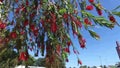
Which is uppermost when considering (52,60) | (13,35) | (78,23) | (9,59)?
(78,23)

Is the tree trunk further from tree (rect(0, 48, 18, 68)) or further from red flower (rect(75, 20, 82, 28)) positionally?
tree (rect(0, 48, 18, 68))

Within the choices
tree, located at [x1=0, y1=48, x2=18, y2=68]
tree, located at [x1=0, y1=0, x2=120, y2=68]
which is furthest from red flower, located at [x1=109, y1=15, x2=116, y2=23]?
tree, located at [x1=0, y1=48, x2=18, y2=68]

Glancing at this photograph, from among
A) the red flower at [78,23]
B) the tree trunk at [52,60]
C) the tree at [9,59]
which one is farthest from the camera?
the tree at [9,59]

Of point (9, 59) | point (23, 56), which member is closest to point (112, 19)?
point (23, 56)

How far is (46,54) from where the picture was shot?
4.33 metres

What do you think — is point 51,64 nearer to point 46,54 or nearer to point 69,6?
point 46,54

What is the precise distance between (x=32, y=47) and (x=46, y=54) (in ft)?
2.84

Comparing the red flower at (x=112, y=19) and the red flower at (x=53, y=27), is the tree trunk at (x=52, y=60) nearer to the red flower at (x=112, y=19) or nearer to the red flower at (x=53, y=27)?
the red flower at (x=53, y=27)

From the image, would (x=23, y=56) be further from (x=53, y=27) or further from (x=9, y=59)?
(x=9, y=59)

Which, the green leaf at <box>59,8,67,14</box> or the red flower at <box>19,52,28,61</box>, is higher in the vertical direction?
the green leaf at <box>59,8,67,14</box>

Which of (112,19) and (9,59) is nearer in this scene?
(112,19)

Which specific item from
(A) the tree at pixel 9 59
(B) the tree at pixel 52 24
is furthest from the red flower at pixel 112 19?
(A) the tree at pixel 9 59

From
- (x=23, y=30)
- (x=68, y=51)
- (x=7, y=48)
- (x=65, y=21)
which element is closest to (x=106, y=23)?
(x=65, y=21)

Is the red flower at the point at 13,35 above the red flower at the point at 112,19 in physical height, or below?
below
